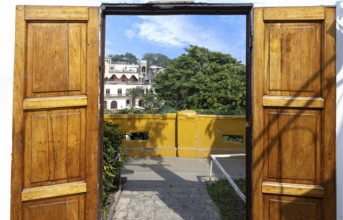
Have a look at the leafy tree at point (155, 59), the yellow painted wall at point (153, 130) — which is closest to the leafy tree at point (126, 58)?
the leafy tree at point (155, 59)

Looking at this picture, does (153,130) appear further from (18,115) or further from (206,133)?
(18,115)

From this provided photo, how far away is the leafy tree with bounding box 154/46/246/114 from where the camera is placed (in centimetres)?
1959

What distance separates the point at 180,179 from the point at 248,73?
14.4 ft

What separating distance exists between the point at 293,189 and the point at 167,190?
343 centimetres

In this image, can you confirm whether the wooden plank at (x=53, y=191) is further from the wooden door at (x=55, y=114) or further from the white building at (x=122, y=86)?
the white building at (x=122, y=86)

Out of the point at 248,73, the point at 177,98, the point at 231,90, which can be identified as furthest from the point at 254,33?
the point at 177,98

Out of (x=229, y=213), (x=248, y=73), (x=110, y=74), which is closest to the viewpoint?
(x=248, y=73)

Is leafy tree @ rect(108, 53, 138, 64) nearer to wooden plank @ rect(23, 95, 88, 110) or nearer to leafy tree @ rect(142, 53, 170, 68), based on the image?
leafy tree @ rect(142, 53, 170, 68)

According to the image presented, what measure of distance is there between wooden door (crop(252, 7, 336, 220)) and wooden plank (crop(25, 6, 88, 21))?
1700mm

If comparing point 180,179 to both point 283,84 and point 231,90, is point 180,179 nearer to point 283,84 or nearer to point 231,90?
point 283,84

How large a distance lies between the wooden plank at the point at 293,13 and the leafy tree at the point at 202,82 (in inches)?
640

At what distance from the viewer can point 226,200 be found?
16.8ft

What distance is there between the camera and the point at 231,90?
20.1 meters

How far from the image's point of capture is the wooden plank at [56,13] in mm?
2555
